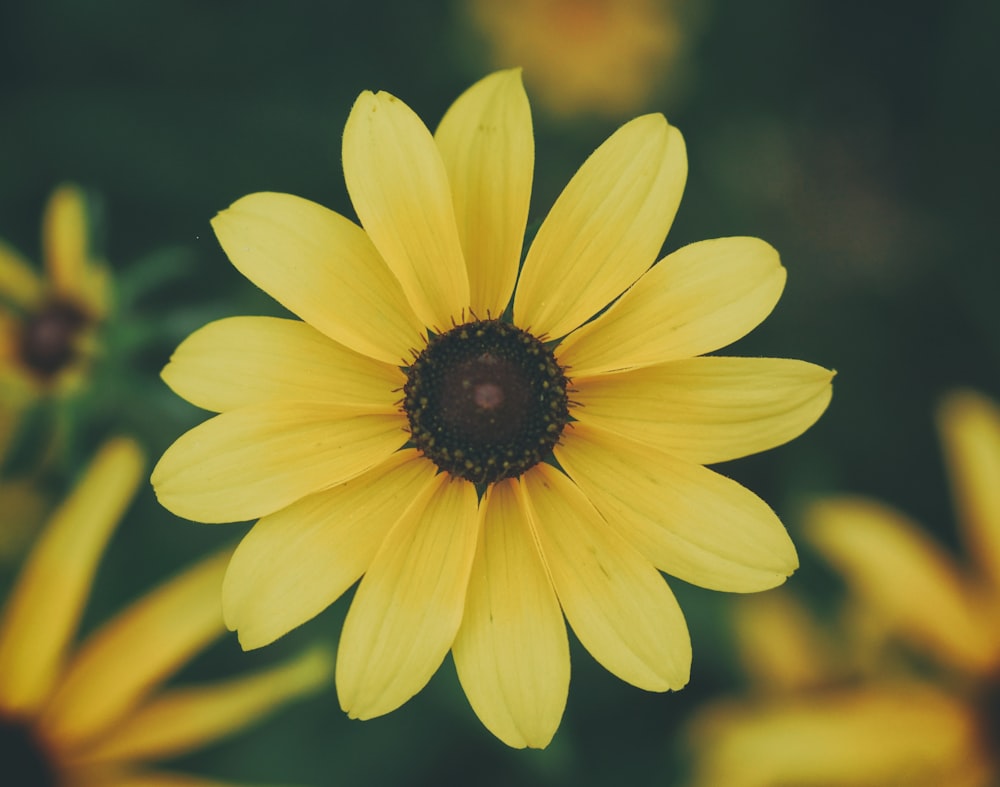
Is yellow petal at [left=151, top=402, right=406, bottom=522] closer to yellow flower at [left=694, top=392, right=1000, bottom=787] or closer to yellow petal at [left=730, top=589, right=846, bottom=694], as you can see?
yellow flower at [left=694, top=392, right=1000, bottom=787]

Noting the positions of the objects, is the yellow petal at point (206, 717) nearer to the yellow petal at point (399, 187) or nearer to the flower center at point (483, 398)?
the flower center at point (483, 398)

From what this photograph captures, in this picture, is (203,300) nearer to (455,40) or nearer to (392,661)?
(455,40)

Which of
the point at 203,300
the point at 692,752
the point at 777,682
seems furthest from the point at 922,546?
the point at 203,300

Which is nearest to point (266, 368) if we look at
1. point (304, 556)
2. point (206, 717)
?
point (304, 556)

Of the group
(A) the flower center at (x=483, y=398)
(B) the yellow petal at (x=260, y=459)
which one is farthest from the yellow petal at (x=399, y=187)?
(B) the yellow petal at (x=260, y=459)

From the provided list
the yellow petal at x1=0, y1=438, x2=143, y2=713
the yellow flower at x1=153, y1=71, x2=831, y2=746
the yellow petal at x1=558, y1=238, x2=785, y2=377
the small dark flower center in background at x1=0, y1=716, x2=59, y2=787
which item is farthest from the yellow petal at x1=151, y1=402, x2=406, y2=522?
the small dark flower center in background at x1=0, y1=716, x2=59, y2=787
